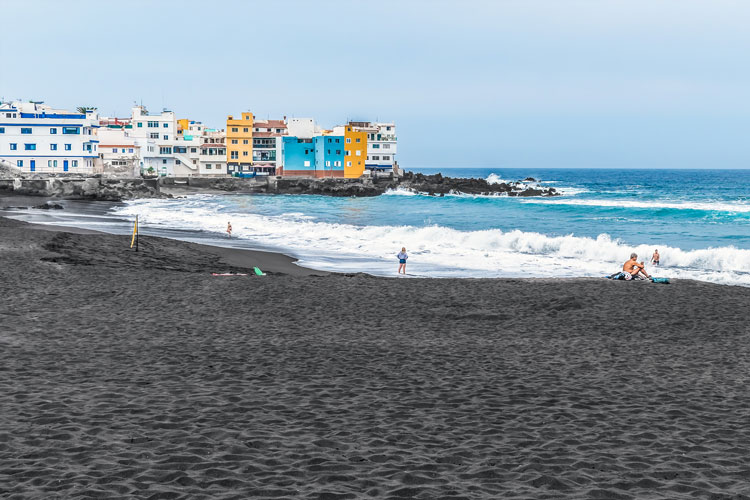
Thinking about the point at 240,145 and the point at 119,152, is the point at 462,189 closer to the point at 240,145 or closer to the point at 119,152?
the point at 240,145

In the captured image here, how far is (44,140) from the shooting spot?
281 ft

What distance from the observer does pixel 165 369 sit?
12.0 metres

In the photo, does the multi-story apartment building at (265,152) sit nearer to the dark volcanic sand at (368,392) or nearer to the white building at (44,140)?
the white building at (44,140)

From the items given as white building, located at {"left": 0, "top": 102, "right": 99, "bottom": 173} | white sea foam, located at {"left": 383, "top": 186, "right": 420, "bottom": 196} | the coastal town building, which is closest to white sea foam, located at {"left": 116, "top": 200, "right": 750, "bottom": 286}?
white building, located at {"left": 0, "top": 102, "right": 99, "bottom": 173}

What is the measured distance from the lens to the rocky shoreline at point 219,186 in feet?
244

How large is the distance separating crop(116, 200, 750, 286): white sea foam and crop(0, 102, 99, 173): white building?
39.2 m

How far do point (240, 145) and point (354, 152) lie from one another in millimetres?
17354

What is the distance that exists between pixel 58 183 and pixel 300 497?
2999 inches

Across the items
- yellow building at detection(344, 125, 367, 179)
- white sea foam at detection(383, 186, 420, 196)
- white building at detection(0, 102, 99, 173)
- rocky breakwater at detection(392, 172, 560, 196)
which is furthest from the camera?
yellow building at detection(344, 125, 367, 179)

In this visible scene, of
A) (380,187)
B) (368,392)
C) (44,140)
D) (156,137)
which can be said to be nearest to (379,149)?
(380,187)

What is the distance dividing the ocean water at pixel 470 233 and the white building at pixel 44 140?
18301 millimetres

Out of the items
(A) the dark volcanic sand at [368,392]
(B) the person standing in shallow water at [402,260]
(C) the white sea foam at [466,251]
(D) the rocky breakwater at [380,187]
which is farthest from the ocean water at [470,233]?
(D) the rocky breakwater at [380,187]

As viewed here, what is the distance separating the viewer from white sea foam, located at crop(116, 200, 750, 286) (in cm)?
2995

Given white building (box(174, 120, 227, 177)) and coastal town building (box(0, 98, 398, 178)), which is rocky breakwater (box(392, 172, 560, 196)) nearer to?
coastal town building (box(0, 98, 398, 178))
